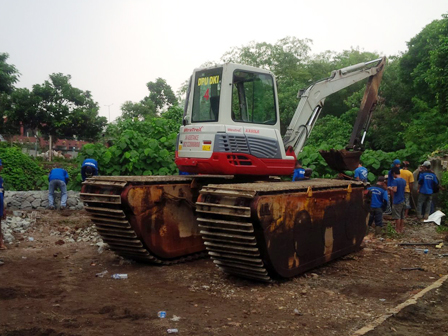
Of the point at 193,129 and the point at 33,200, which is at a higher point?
the point at 193,129

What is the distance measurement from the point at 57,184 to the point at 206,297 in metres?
7.81

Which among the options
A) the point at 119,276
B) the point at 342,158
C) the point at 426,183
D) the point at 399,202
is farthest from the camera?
the point at 426,183

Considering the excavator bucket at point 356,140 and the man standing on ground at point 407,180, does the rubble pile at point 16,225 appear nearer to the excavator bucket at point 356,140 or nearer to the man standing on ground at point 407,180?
the excavator bucket at point 356,140

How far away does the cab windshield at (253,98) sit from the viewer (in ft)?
25.2

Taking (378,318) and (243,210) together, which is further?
(243,210)

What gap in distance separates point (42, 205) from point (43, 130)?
61.9 ft

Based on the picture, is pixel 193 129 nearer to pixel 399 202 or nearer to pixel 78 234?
pixel 78 234

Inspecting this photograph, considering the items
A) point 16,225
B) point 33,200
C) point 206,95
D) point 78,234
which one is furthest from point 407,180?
point 33,200

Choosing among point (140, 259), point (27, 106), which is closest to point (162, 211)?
point (140, 259)

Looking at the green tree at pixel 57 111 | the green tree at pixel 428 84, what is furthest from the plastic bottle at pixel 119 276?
the green tree at pixel 57 111

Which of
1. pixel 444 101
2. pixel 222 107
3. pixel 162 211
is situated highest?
pixel 444 101

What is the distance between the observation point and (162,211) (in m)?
7.55

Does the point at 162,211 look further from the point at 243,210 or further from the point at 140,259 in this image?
the point at 243,210

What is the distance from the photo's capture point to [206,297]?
5789 millimetres
